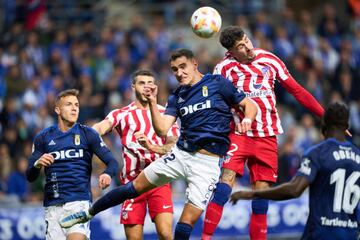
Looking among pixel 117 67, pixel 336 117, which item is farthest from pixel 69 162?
pixel 117 67

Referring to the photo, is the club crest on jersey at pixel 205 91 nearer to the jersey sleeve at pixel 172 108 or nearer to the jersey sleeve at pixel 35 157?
the jersey sleeve at pixel 172 108

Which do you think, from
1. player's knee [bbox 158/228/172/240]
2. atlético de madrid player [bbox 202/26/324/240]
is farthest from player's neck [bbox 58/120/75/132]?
atlético de madrid player [bbox 202/26/324/240]

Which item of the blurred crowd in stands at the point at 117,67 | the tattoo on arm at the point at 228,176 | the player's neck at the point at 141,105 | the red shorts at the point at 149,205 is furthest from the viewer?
the blurred crowd in stands at the point at 117,67

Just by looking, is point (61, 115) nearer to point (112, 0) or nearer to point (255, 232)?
point (255, 232)

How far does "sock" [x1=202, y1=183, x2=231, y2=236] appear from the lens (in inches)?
420

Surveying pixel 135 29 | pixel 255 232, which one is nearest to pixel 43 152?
pixel 255 232

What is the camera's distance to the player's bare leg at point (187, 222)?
10.1 m

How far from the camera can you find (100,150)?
10922mm

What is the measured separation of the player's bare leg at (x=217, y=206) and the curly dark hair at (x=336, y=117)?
8.44 feet

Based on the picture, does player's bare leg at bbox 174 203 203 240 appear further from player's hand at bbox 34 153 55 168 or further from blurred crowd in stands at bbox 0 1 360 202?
blurred crowd in stands at bbox 0 1 360 202

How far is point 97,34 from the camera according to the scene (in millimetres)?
22688

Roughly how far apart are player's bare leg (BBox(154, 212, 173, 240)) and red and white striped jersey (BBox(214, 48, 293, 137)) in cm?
151

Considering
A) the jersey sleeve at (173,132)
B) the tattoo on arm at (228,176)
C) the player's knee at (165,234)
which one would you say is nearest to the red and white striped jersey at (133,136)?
the jersey sleeve at (173,132)

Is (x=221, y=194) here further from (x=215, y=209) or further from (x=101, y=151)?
(x=101, y=151)
